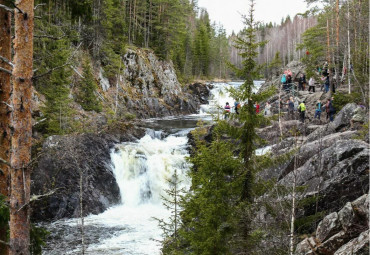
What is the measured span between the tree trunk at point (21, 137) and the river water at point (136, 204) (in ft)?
19.0

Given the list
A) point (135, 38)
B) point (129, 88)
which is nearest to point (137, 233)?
point (129, 88)

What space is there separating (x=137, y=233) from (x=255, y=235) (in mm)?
8840

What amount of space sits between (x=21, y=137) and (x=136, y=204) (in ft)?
51.9

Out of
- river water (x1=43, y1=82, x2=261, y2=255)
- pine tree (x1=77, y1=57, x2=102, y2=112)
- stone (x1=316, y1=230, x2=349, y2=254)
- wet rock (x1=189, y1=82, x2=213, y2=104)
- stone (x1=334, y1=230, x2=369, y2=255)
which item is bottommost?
river water (x1=43, y1=82, x2=261, y2=255)

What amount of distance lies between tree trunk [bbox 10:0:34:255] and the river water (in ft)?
19.0

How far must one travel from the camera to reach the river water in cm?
1346

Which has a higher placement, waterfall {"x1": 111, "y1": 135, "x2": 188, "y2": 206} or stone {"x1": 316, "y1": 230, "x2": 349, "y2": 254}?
stone {"x1": 316, "y1": 230, "x2": 349, "y2": 254}

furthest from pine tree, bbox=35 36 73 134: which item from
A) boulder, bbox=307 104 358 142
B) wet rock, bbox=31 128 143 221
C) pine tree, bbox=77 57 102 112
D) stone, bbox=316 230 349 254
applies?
stone, bbox=316 230 349 254

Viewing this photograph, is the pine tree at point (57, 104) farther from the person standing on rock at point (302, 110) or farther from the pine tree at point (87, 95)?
the person standing on rock at point (302, 110)

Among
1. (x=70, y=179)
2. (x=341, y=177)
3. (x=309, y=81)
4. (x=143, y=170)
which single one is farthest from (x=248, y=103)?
(x=309, y=81)

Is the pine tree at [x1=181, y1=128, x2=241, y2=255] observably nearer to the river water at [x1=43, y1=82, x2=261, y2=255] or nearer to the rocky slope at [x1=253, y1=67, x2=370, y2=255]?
the rocky slope at [x1=253, y1=67, x2=370, y2=255]

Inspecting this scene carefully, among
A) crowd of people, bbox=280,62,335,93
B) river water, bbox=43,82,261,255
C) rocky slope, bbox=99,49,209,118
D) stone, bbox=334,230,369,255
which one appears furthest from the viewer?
rocky slope, bbox=99,49,209,118

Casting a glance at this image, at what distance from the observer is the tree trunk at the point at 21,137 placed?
4.55 metres

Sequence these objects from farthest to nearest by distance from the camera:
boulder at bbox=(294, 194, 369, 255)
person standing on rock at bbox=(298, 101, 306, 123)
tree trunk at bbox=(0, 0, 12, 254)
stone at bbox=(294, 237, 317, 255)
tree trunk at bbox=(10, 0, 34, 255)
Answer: person standing on rock at bbox=(298, 101, 306, 123), stone at bbox=(294, 237, 317, 255), boulder at bbox=(294, 194, 369, 255), tree trunk at bbox=(0, 0, 12, 254), tree trunk at bbox=(10, 0, 34, 255)
